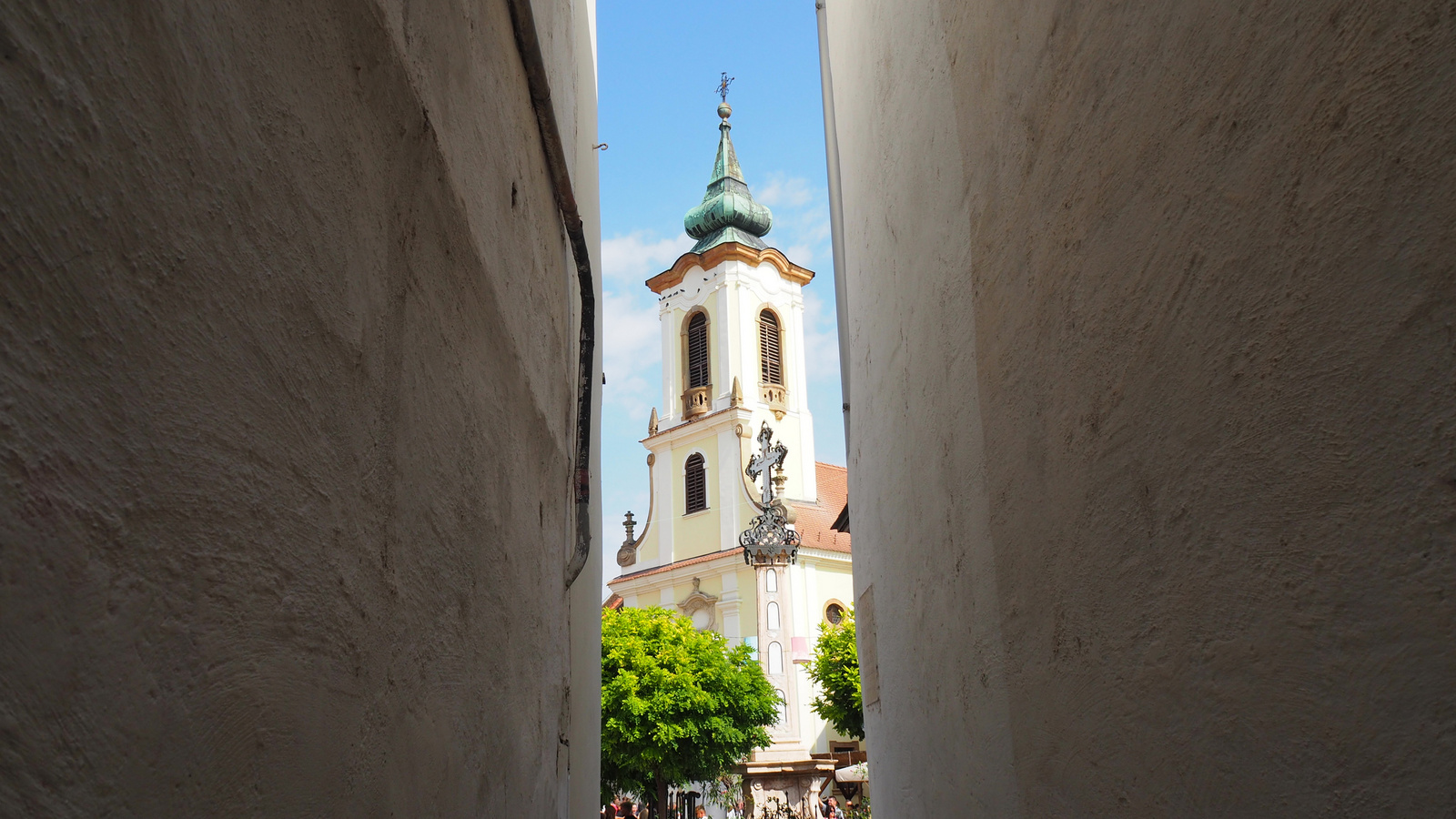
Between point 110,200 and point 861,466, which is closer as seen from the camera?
point 110,200

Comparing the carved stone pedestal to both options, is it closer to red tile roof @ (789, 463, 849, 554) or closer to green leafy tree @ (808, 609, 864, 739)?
green leafy tree @ (808, 609, 864, 739)

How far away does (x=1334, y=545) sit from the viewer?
5.27 feet

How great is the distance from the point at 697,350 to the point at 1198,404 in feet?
126

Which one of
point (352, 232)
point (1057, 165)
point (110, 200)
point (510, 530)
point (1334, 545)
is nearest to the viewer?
point (110, 200)

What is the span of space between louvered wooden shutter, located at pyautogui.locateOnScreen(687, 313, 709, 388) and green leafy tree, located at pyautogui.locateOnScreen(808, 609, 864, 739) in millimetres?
14134

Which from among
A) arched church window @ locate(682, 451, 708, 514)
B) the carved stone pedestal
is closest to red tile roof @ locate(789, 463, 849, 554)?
arched church window @ locate(682, 451, 708, 514)

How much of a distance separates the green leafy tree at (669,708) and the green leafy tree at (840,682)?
1.30m

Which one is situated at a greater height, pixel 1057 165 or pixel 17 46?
pixel 1057 165

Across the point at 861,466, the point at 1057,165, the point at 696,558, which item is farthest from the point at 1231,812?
the point at 696,558

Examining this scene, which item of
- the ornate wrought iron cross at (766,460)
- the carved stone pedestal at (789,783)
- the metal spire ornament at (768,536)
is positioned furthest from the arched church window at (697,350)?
the carved stone pedestal at (789,783)

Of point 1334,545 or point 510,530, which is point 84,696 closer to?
point 1334,545

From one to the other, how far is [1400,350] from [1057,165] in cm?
136

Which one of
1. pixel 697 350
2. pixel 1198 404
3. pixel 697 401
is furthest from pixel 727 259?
pixel 1198 404

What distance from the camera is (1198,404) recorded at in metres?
1.99
